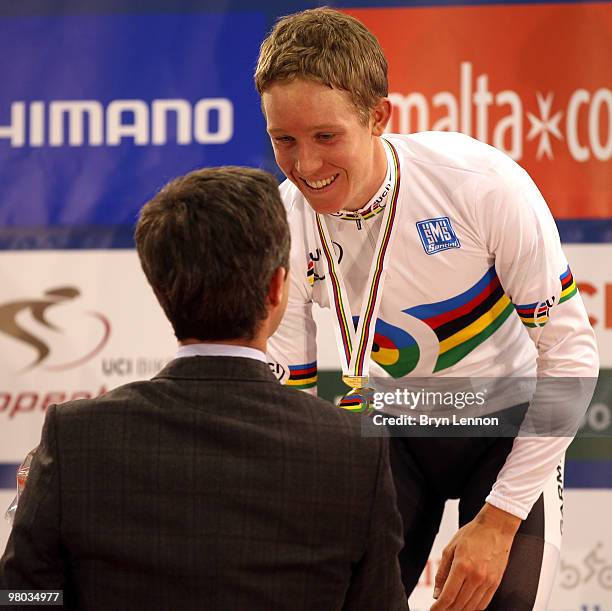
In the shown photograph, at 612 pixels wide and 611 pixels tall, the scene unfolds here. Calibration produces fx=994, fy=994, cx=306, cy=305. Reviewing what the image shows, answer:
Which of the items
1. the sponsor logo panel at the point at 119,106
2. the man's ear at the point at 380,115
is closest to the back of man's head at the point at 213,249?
the man's ear at the point at 380,115

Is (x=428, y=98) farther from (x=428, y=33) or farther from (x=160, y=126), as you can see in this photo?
(x=160, y=126)

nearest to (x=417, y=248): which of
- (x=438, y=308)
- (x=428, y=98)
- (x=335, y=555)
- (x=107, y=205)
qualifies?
(x=438, y=308)

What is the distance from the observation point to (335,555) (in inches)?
48.3

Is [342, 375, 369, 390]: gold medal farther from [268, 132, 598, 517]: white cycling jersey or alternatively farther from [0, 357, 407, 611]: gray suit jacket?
[0, 357, 407, 611]: gray suit jacket

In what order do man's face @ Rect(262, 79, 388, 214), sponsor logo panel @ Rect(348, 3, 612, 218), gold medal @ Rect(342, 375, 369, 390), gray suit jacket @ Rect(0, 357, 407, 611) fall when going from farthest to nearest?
sponsor logo panel @ Rect(348, 3, 612, 218) → gold medal @ Rect(342, 375, 369, 390) → man's face @ Rect(262, 79, 388, 214) → gray suit jacket @ Rect(0, 357, 407, 611)

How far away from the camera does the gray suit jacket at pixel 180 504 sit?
1.20 m

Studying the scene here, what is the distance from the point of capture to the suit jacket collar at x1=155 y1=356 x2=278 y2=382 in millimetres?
1237

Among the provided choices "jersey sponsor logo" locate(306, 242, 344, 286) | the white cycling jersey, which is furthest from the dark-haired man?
"jersey sponsor logo" locate(306, 242, 344, 286)

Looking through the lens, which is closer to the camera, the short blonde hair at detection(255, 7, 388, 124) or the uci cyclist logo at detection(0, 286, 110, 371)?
the short blonde hair at detection(255, 7, 388, 124)

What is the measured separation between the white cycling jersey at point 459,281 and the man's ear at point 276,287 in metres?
0.73

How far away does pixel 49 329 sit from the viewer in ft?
11.1

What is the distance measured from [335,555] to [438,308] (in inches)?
36.4

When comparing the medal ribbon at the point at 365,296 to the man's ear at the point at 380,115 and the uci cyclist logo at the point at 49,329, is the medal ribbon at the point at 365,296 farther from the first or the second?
the uci cyclist logo at the point at 49,329

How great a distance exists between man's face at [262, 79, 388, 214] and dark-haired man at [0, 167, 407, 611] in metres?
0.64
